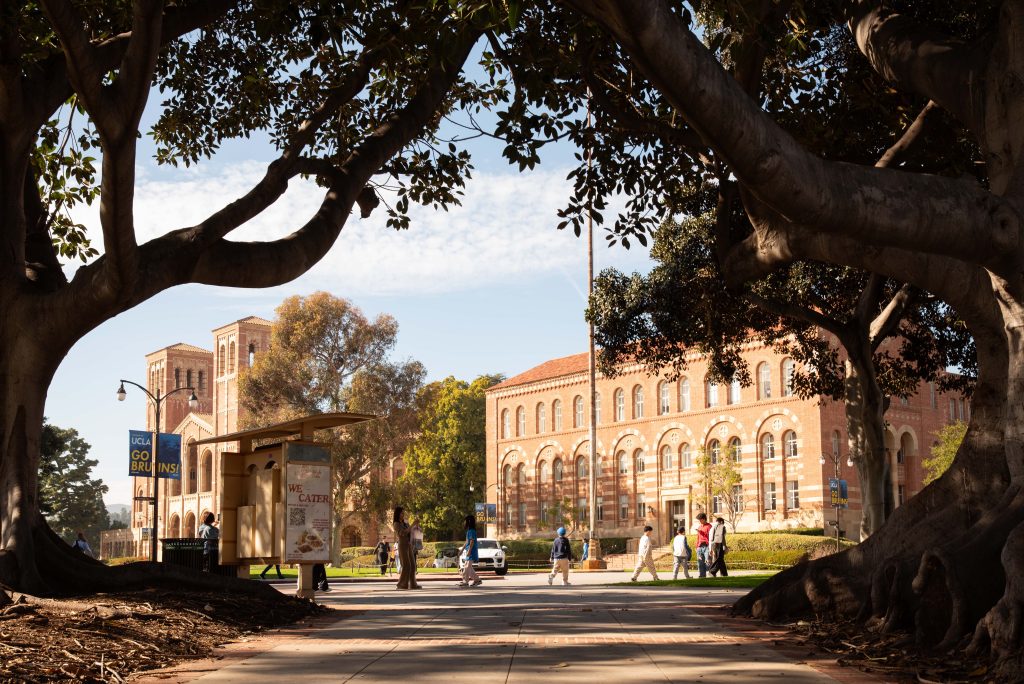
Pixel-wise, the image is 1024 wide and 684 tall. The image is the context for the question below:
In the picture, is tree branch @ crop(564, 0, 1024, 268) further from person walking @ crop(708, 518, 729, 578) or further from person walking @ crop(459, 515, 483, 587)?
person walking @ crop(708, 518, 729, 578)

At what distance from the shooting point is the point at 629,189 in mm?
16078

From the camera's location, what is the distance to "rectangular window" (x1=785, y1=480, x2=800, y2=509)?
178 feet

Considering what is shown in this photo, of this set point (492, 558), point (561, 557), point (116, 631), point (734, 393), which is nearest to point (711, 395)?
point (734, 393)

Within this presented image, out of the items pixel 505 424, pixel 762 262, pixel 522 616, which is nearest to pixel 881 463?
pixel 522 616

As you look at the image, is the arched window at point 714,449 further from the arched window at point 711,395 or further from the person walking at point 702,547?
the person walking at point 702,547

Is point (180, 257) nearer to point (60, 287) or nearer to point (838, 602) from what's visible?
point (60, 287)

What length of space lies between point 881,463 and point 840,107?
267 inches

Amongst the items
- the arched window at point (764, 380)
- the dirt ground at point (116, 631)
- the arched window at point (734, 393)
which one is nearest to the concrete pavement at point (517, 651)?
the dirt ground at point (116, 631)

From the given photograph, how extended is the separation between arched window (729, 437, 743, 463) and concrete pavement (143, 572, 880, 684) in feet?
141

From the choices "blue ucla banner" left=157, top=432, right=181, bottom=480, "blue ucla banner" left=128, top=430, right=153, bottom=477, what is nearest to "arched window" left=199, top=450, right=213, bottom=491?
"blue ucla banner" left=157, top=432, right=181, bottom=480

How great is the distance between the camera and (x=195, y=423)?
292 ft

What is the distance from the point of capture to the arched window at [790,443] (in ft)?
179

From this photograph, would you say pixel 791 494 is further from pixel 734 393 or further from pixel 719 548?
pixel 719 548

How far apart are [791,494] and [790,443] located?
8.48 feet
